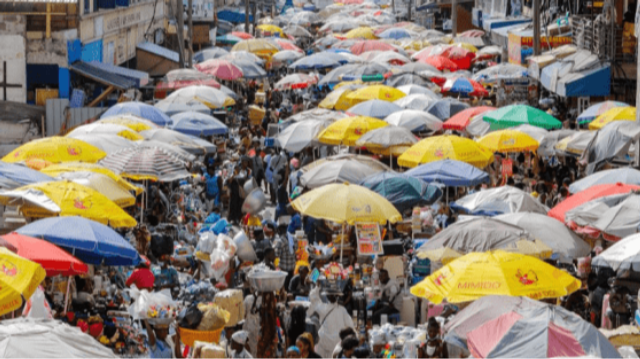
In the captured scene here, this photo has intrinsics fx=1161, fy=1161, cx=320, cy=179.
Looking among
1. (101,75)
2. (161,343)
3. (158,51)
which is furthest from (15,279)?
(158,51)

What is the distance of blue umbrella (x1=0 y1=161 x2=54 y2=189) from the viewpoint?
581 inches

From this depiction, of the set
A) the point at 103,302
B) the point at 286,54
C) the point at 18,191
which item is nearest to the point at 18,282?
the point at 103,302

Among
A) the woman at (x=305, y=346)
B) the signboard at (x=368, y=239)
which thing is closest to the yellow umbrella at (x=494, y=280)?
the woman at (x=305, y=346)

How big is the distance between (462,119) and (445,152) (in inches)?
208

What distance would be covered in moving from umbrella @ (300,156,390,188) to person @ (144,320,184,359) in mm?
6609

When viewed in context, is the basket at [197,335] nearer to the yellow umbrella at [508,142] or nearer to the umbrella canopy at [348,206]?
the umbrella canopy at [348,206]

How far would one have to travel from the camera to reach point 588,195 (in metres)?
14.9

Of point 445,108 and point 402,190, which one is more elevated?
point 402,190

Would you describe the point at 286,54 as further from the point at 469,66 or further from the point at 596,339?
the point at 596,339

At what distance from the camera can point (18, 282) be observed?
969 cm

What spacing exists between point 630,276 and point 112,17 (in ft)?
78.6

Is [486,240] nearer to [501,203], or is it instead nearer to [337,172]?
[501,203]

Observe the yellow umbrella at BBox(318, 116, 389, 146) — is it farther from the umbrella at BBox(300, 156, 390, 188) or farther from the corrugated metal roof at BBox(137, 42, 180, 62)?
the corrugated metal roof at BBox(137, 42, 180, 62)

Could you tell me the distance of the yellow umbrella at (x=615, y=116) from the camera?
20953 millimetres
